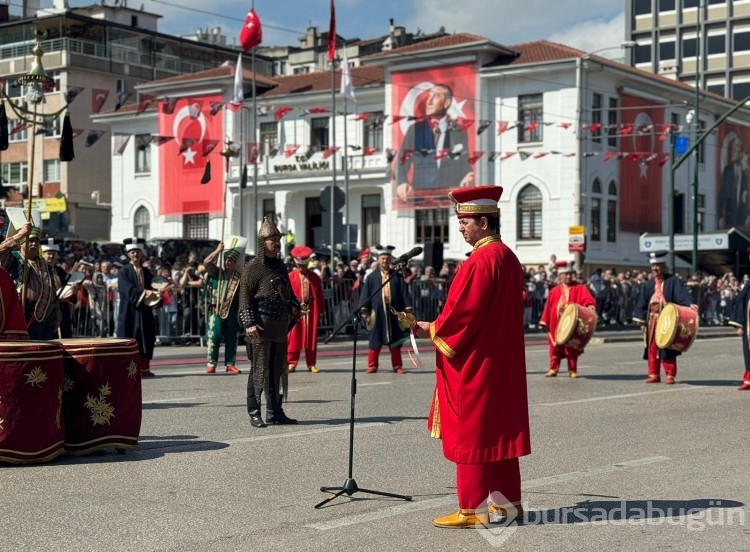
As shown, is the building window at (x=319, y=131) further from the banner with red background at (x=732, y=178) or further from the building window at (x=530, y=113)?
the banner with red background at (x=732, y=178)

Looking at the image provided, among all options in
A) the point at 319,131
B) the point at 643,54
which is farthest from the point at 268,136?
the point at 643,54

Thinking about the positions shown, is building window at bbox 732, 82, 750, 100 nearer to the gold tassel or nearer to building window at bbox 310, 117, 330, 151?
building window at bbox 310, 117, 330, 151

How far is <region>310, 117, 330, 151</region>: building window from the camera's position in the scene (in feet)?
191

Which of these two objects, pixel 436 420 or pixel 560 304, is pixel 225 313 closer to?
pixel 560 304

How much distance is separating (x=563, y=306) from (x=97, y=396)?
33.6 ft

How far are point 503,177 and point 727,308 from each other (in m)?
12.7

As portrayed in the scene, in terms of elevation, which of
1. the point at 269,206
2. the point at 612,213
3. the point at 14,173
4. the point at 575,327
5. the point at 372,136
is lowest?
the point at 575,327

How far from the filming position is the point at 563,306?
18672mm

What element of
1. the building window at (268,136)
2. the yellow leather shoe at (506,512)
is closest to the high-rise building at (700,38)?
the building window at (268,136)

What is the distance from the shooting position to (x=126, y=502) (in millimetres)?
7840

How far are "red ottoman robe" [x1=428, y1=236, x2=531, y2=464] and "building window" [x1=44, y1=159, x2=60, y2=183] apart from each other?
63.9m

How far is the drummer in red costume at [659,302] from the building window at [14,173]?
187 ft

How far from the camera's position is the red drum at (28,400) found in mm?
9000

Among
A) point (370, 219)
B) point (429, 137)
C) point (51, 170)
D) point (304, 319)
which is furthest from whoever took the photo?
point (51, 170)
